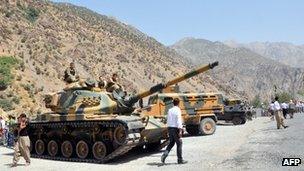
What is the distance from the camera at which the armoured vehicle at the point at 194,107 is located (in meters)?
27.3

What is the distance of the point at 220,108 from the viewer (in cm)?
2928

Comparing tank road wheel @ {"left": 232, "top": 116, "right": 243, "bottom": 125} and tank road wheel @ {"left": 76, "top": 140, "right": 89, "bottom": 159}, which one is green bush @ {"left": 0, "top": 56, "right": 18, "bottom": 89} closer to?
tank road wheel @ {"left": 232, "top": 116, "right": 243, "bottom": 125}

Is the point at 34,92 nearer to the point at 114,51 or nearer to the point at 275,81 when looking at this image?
the point at 114,51

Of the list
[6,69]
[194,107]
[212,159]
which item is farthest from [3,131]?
[6,69]

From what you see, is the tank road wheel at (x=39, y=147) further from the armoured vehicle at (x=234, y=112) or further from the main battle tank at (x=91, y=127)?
the armoured vehicle at (x=234, y=112)

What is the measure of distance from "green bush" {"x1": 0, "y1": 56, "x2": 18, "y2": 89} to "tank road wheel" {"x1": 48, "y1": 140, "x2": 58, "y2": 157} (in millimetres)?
→ 27065

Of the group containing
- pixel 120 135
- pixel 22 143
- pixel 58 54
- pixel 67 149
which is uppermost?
pixel 58 54

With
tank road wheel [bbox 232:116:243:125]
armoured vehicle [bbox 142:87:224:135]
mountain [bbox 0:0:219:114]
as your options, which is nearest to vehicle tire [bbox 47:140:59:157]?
armoured vehicle [bbox 142:87:224:135]

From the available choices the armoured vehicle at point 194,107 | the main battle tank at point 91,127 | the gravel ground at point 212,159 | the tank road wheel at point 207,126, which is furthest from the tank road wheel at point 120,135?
the tank road wheel at point 207,126

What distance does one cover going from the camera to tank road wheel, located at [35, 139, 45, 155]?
2014 centimetres

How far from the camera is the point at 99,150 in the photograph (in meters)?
18.0

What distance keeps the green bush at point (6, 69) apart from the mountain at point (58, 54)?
0.44 meters

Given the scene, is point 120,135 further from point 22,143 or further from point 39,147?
point 39,147

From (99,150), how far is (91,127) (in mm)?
835
